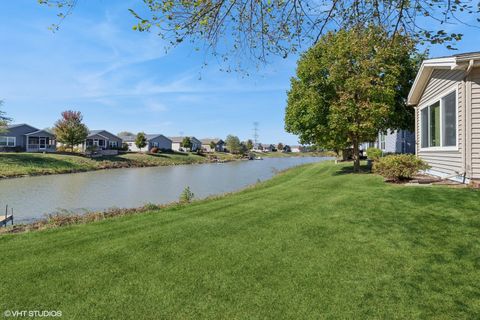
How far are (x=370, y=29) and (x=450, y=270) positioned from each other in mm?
4010

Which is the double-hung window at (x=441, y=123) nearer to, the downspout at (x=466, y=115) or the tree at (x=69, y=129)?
the downspout at (x=466, y=115)

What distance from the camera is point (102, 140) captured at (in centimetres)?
6000

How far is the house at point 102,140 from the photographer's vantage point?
57775 mm

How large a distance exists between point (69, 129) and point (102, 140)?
549 inches

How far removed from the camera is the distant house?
57900 mm

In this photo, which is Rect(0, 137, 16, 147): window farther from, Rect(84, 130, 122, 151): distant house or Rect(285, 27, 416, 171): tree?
Rect(285, 27, 416, 171): tree

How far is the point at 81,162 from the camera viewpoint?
1580 inches

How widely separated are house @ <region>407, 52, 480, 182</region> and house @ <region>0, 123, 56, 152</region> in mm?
51102

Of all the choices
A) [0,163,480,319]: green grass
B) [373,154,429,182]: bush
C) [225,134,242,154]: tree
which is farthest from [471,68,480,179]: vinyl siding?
[225,134,242,154]: tree

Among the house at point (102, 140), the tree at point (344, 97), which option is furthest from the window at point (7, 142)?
the tree at point (344, 97)

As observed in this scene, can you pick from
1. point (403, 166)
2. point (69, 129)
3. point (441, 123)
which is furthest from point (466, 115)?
point (69, 129)

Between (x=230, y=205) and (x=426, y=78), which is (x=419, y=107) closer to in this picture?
(x=426, y=78)

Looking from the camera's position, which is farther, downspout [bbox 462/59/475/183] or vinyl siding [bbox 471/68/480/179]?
downspout [bbox 462/59/475/183]

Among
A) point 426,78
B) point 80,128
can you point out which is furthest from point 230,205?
point 80,128
